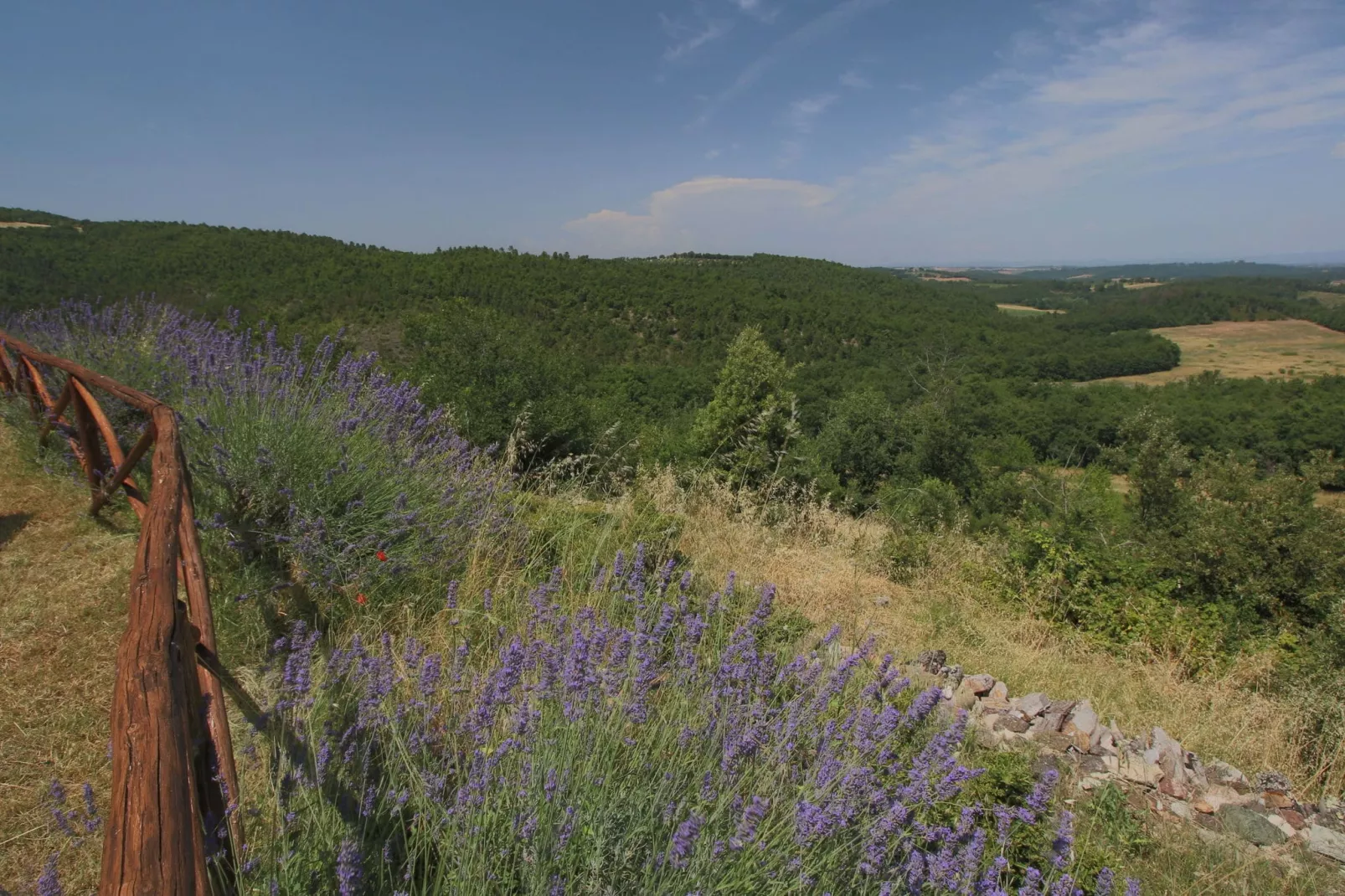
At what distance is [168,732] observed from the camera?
0.77 meters

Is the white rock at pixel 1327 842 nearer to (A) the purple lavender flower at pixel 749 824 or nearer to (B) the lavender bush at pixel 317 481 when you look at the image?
(A) the purple lavender flower at pixel 749 824

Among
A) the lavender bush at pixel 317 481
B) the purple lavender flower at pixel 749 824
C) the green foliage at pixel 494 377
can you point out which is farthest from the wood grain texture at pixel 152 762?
the green foliage at pixel 494 377

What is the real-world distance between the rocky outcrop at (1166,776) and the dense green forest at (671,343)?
25.5 ft

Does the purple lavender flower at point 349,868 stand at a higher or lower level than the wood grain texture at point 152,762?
lower

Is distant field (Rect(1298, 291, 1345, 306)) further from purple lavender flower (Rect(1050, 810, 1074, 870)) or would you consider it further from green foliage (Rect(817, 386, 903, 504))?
purple lavender flower (Rect(1050, 810, 1074, 870))

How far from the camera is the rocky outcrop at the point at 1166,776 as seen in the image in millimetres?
2758

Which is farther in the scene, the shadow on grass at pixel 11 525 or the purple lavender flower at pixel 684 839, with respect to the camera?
the shadow on grass at pixel 11 525

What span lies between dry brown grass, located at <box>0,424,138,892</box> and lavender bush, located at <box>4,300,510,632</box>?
51 centimetres

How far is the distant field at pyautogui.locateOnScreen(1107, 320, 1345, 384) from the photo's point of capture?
57.2 meters

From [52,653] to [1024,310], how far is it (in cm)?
10500

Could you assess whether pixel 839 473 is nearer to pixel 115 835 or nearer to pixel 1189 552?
pixel 1189 552

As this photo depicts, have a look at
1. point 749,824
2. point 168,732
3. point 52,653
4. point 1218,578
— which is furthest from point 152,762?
point 1218,578

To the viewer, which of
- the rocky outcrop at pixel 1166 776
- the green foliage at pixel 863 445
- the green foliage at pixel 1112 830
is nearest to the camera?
the green foliage at pixel 1112 830

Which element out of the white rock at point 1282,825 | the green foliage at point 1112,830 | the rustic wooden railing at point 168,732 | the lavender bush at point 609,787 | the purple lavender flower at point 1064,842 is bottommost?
the white rock at point 1282,825
